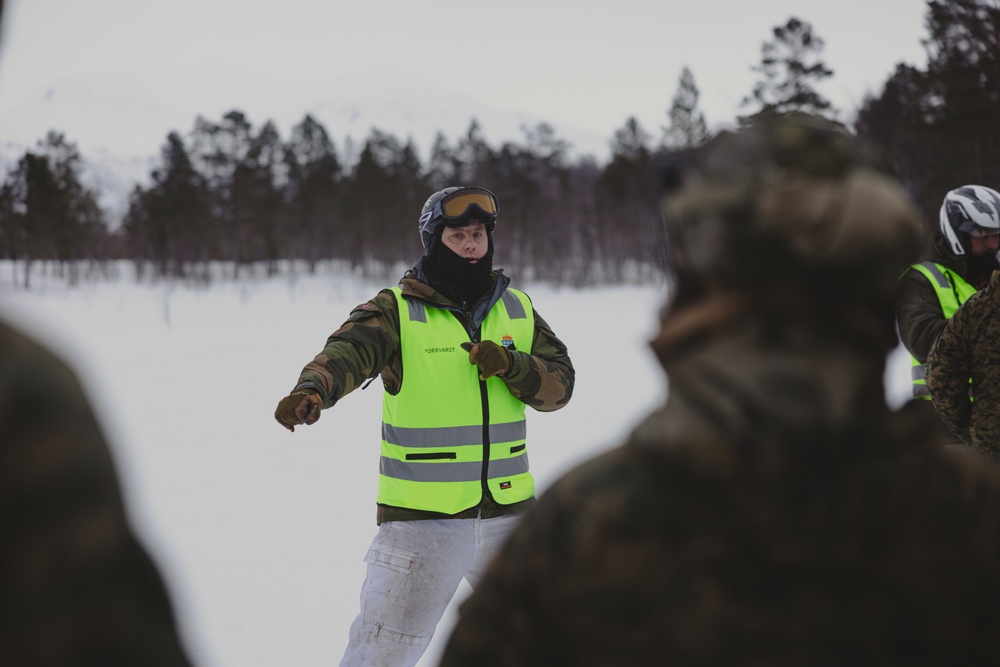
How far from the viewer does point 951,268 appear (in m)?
3.91

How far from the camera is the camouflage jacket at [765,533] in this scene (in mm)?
834

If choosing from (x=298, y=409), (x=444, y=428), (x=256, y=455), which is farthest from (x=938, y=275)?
(x=256, y=455)

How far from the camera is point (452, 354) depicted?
2.98m

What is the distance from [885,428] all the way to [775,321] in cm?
16

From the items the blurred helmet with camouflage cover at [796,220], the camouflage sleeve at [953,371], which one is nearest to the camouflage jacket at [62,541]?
the blurred helmet with camouflage cover at [796,220]

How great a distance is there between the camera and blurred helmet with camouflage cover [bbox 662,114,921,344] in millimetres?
863

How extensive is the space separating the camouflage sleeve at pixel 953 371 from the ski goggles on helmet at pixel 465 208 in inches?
68.6

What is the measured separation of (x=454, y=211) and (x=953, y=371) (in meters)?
1.97

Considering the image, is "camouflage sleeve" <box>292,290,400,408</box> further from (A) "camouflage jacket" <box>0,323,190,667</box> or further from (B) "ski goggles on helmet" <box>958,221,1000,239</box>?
(B) "ski goggles on helmet" <box>958,221,1000,239</box>

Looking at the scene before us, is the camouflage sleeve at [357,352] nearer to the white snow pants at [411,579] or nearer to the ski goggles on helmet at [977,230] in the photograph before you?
the white snow pants at [411,579]

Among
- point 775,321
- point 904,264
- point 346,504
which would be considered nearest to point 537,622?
point 775,321

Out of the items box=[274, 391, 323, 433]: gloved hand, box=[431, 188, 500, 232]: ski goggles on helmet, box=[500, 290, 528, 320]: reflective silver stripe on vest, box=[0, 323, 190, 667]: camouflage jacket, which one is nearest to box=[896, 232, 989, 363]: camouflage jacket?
box=[500, 290, 528, 320]: reflective silver stripe on vest

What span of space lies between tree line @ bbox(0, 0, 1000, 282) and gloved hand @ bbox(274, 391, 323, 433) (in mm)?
26375

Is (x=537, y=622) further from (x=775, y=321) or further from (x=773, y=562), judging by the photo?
(x=775, y=321)
